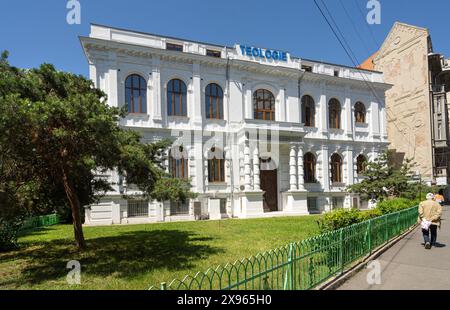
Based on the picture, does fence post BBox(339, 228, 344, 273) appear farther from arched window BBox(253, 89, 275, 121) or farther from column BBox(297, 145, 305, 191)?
arched window BBox(253, 89, 275, 121)

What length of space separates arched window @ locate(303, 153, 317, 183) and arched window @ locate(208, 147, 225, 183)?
8.23 m

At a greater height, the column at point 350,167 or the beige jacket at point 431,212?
the column at point 350,167

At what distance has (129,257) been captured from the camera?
348 inches

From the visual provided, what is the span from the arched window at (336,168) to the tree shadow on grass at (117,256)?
19318 mm

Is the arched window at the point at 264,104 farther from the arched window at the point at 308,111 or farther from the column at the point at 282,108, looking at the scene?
the arched window at the point at 308,111

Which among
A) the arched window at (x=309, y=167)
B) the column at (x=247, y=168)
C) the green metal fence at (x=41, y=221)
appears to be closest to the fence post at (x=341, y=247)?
the column at (x=247, y=168)

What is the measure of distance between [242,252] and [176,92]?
1582cm

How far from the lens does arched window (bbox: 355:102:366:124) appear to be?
29.7 meters

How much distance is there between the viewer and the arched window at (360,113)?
1170 inches

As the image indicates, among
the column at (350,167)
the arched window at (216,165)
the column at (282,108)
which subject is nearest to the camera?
the arched window at (216,165)

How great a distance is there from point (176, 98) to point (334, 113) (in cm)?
1575

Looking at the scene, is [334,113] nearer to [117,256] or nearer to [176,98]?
[176,98]

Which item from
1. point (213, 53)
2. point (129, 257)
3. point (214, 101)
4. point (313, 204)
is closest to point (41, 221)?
point (214, 101)

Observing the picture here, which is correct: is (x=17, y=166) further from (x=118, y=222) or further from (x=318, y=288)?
(x=118, y=222)
